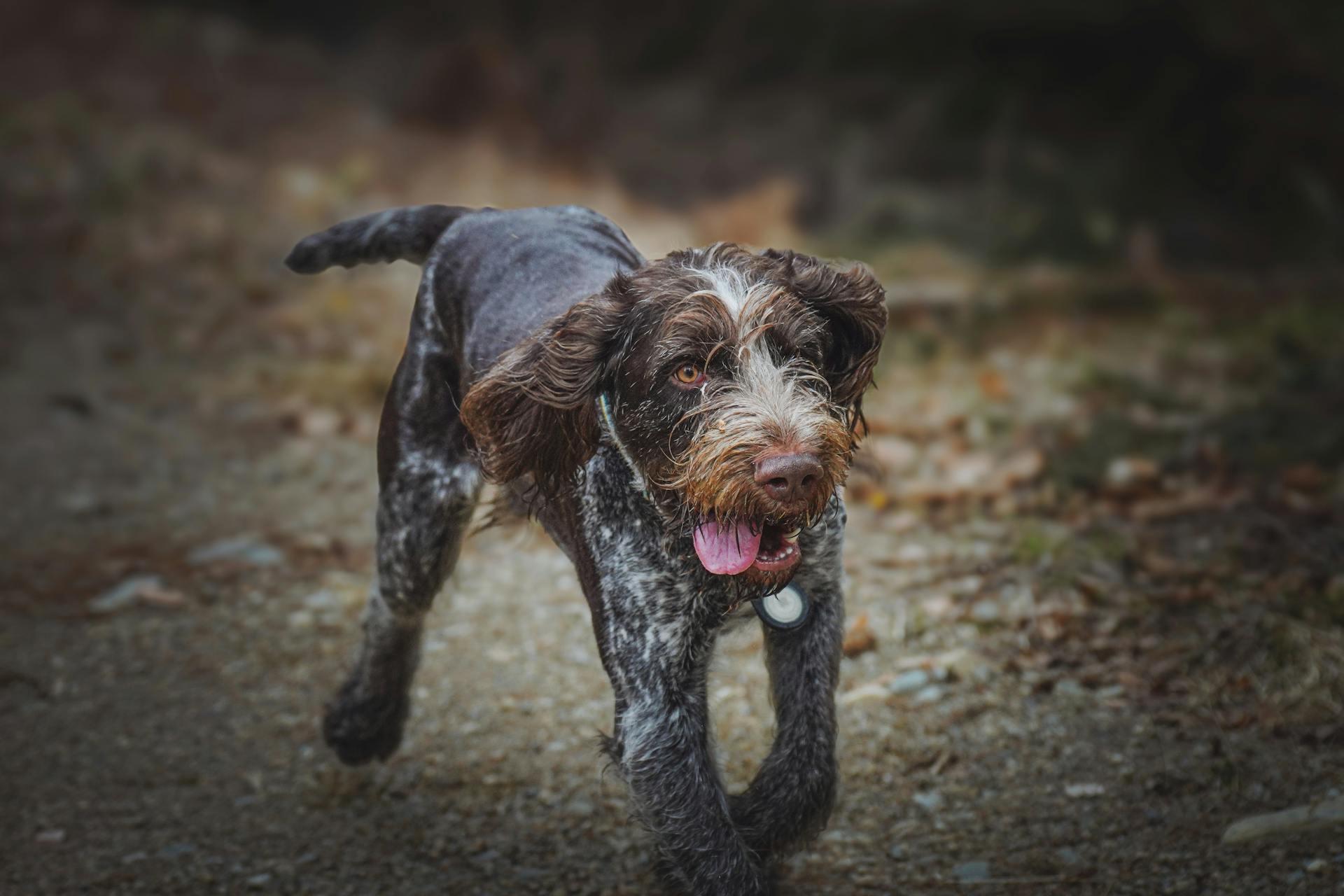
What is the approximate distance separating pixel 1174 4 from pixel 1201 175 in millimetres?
1243

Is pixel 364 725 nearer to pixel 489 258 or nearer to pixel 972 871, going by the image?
pixel 489 258

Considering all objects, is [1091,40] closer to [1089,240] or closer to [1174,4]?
[1174,4]

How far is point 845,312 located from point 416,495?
1656 millimetres

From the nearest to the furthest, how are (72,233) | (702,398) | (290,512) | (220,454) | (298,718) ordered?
(702,398), (298,718), (290,512), (220,454), (72,233)

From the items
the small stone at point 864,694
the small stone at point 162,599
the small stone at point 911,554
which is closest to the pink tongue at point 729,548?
the small stone at point 864,694

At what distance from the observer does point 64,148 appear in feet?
37.0

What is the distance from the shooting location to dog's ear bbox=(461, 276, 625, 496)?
3457 millimetres

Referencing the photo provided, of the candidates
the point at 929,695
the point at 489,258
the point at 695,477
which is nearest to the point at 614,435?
the point at 695,477

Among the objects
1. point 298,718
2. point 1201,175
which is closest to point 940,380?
point 1201,175

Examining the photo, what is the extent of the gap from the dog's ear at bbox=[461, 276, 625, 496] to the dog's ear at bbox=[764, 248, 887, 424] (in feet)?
1.58

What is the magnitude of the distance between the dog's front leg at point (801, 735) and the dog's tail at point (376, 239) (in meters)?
1.95

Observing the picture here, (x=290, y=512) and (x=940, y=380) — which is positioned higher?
(x=940, y=380)

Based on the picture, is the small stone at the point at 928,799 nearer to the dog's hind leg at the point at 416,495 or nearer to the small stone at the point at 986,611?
the small stone at the point at 986,611

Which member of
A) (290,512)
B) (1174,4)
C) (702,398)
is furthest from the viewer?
(1174,4)
